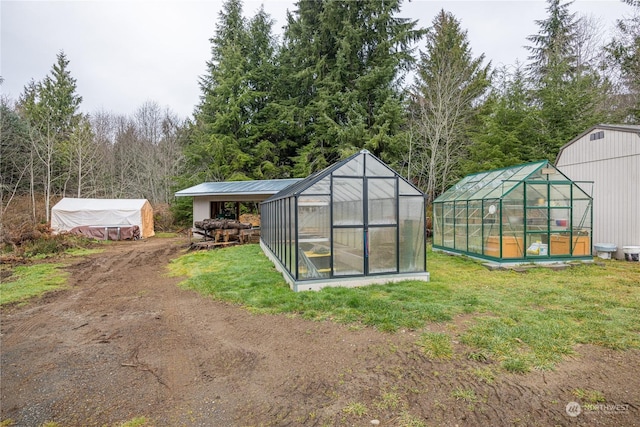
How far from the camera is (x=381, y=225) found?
7.07 m

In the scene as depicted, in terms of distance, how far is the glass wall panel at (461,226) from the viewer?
11031mm

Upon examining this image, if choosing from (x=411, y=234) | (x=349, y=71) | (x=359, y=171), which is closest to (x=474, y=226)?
(x=411, y=234)

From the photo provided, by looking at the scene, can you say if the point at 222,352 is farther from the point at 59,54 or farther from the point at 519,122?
the point at 59,54

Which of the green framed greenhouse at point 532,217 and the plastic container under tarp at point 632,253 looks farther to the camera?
the plastic container under tarp at point 632,253

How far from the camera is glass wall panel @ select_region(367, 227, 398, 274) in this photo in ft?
23.2

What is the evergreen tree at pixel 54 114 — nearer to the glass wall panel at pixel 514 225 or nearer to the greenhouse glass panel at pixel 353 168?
the greenhouse glass panel at pixel 353 168

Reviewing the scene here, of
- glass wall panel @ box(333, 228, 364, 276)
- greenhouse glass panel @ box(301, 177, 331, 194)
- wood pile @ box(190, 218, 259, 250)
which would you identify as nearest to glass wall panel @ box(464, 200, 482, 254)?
glass wall panel @ box(333, 228, 364, 276)

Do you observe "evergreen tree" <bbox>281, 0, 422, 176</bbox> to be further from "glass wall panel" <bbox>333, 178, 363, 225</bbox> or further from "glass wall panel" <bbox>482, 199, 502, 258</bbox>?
"glass wall panel" <bbox>333, 178, 363, 225</bbox>

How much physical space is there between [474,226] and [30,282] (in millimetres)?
12851

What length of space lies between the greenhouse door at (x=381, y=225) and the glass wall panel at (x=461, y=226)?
492 cm

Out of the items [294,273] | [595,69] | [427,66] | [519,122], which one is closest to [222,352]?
[294,273]

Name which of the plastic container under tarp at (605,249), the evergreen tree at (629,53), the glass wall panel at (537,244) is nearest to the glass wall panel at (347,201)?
the glass wall panel at (537,244)

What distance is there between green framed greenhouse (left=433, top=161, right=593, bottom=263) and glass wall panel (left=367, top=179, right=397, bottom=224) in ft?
13.4

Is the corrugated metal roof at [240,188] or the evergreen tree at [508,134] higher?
the evergreen tree at [508,134]
